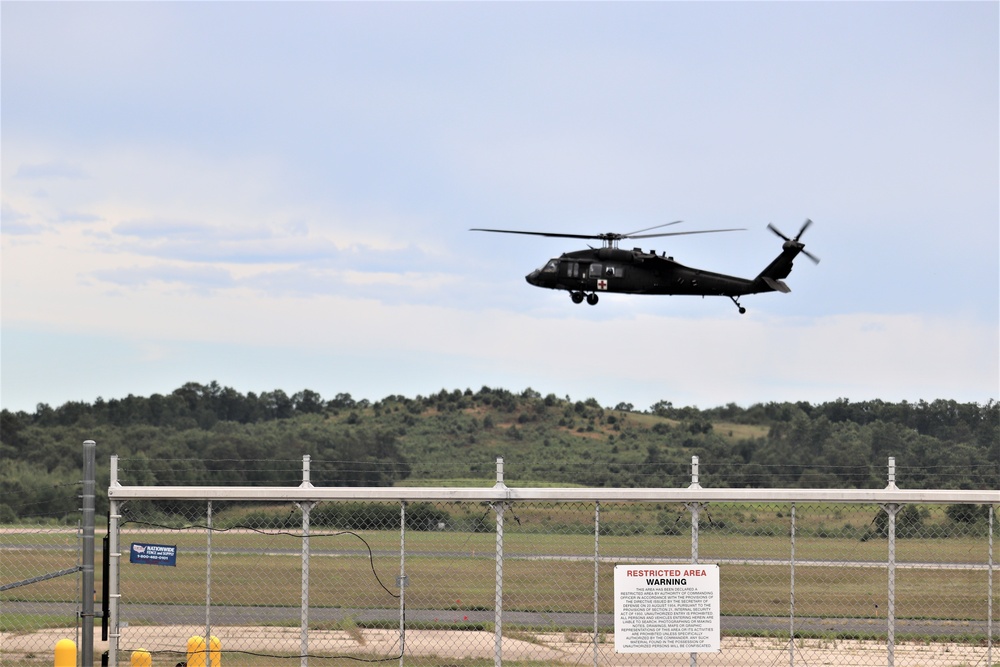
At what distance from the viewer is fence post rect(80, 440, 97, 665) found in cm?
1182

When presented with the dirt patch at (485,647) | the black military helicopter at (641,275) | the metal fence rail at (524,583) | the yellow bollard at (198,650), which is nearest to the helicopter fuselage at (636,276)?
the black military helicopter at (641,275)

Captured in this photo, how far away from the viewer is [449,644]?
22.7m

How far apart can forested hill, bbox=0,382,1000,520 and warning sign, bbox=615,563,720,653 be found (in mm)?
40149

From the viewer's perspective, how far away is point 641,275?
36531 mm

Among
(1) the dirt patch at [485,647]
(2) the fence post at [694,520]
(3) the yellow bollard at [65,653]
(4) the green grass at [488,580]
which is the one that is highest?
(2) the fence post at [694,520]

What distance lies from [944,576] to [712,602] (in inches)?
1066

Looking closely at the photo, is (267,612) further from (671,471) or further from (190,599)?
(671,471)

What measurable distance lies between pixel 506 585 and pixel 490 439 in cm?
6627

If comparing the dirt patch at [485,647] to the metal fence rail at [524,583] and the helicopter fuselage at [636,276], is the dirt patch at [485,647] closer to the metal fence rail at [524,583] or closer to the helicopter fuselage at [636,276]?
the metal fence rail at [524,583]

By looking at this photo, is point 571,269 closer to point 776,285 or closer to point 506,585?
point 776,285

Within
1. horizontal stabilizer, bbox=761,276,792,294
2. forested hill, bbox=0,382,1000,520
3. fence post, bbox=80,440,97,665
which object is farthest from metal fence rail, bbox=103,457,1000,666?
forested hill, bbox=0,382,1000,520

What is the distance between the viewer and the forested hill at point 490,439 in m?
62.0

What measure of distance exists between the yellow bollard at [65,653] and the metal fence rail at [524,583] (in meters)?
0.53

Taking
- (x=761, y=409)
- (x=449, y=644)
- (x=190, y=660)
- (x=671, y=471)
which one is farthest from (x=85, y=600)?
(x=761, y=409)
